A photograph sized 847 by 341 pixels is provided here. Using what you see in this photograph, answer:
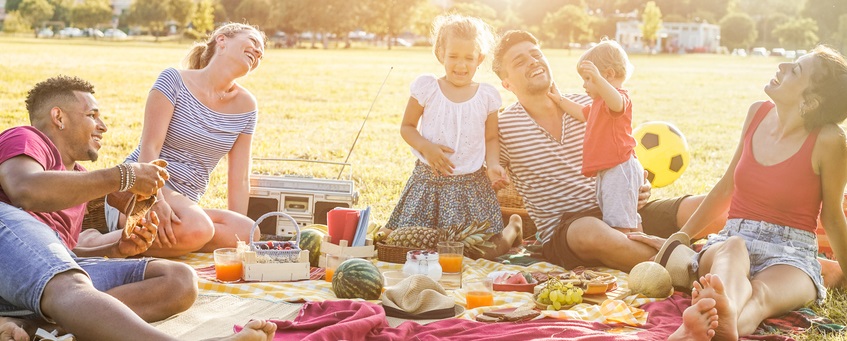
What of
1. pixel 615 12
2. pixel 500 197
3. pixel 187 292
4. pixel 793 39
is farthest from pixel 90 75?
pixel 615 12

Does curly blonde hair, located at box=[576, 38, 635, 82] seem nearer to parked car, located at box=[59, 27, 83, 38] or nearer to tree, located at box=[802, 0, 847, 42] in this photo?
tree, located at box=[802, 0, 847, 42]

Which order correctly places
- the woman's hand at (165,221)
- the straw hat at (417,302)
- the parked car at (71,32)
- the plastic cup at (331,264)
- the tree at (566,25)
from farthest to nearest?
the tree at (566,25) < the parked car at (71,32) < the woman's hand at (165,221) < the plastic cup at (331,264) < the straw hat at (417,302)

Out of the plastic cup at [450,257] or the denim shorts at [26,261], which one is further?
the plastic cup at [450,257]

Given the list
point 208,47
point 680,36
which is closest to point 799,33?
point 680,36

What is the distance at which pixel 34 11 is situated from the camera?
250ft

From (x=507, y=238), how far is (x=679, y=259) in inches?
57.8

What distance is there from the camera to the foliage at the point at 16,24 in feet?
227

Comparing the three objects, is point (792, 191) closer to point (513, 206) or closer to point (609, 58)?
point (609, 58)

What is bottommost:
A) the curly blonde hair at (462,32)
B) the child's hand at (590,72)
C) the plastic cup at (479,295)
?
the plastic cup at (479,295)

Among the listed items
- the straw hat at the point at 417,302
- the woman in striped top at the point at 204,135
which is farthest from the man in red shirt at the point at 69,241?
the woman in striped top at the point at 204,135

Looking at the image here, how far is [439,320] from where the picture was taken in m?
4.06

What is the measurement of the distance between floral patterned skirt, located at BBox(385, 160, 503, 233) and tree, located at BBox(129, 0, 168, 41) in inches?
3027

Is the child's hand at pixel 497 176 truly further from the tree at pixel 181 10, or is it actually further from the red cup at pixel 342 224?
the tree at pixel 181 10

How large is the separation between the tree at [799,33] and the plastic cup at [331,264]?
8169cm
